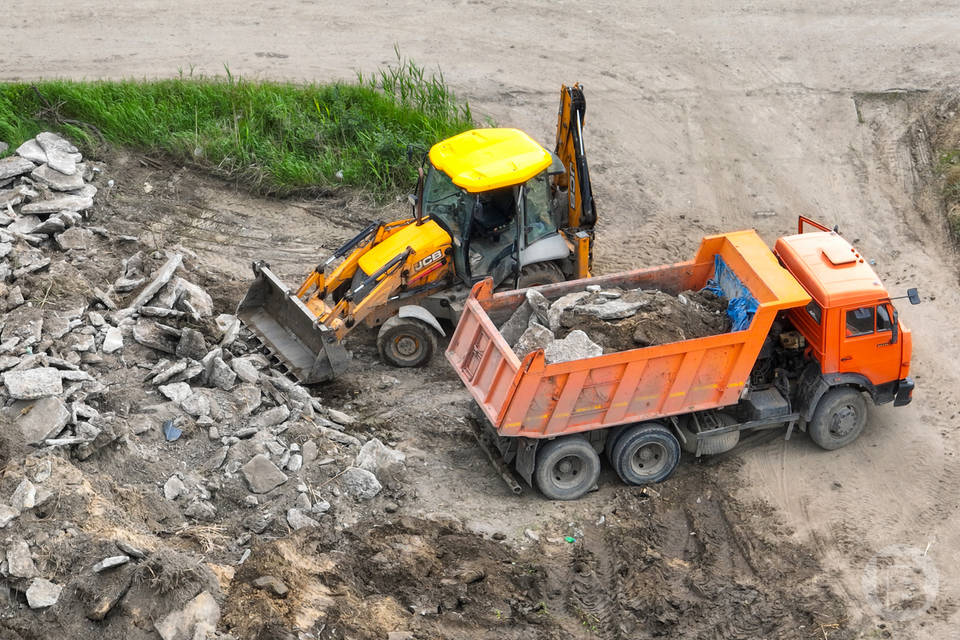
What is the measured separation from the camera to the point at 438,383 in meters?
12.0

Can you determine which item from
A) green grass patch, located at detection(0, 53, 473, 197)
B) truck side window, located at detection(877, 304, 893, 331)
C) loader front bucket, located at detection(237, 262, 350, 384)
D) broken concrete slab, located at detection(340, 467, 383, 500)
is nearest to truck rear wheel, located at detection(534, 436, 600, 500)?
broken concrete slab, located at detection(340, 467, 383, 500)

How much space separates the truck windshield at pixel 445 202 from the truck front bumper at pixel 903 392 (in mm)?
4935

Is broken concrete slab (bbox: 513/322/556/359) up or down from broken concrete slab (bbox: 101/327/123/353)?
up

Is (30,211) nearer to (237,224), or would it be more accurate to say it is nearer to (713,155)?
(237,224)

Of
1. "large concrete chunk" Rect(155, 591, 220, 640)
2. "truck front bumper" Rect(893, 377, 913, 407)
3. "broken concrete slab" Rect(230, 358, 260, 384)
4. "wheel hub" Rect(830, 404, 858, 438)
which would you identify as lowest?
"broken concrete slab" Rect(230, 358, 260, 384)

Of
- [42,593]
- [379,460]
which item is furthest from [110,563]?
[379,460]

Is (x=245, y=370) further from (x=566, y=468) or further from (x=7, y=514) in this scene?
(x=566, y=468)

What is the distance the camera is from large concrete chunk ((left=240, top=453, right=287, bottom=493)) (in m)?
9.59

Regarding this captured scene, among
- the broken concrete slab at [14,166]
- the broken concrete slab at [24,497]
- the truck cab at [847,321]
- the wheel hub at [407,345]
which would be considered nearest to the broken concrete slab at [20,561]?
the broken concrete slab at [24,497]

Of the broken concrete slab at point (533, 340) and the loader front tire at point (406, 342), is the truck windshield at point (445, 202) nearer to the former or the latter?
the loader front tire at point (406, 342)

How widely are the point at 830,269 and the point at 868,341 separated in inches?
31.8

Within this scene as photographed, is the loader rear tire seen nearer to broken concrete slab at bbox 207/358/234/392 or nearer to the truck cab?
the truck cab

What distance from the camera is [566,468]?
10.4 metres

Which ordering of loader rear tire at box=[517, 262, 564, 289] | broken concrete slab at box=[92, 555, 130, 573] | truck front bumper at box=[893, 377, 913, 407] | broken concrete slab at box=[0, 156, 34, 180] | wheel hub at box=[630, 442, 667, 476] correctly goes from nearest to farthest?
broken concrete slab at box=[92, 555, 130, 573] < wheel hub at box=[630, 442, 667, 476] < truck front bumper at box=[893, 377, 913, 407] < loader rear tire at box=[517, 262, 564, 289] < broken concrete slab at box=[0, 156, 34, 180]
